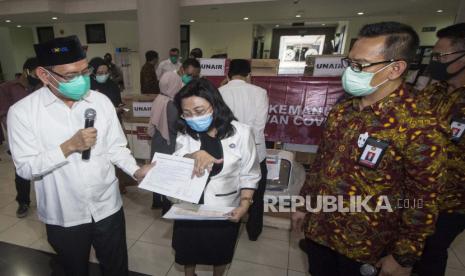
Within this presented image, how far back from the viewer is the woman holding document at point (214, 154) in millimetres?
1335

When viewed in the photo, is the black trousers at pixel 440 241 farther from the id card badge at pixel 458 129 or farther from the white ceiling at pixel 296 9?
the white ceiling at pixel 296 9

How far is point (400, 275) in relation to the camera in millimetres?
1020

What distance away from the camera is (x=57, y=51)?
3.86ft

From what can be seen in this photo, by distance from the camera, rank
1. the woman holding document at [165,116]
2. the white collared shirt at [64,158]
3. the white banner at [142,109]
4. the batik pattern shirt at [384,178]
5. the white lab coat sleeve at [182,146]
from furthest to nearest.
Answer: the white banner at [142,109]
the woman holding document at [165,116]
the white lab coat sleeve at [182,146]
the white collared shirt at [64,158]
the batik pattern shirt at [384,178]

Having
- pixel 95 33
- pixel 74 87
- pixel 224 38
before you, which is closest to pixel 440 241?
pixel 74 87

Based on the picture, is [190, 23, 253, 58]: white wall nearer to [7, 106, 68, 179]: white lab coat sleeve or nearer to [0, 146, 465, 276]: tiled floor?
[0, 146, 465, 276]: tiled floor

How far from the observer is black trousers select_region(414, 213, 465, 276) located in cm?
153

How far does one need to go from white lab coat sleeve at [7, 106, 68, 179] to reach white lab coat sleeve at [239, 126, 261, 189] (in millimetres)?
858

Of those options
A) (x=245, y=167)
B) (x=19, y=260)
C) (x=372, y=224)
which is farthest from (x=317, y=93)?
(x=19, y=260)

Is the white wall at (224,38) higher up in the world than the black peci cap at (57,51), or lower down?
higher up

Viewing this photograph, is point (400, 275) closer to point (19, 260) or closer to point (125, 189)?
point (19, 260)

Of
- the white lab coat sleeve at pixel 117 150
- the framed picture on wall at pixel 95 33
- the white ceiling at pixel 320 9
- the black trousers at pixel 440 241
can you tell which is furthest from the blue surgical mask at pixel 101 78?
the framed picture on wall at pixel 95 33

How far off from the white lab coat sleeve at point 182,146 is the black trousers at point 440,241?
158 centimetres

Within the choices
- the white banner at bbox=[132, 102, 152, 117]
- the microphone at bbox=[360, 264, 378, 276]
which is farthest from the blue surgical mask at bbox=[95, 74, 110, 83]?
the microphone at bbox=[360, 264, 378, 276]
